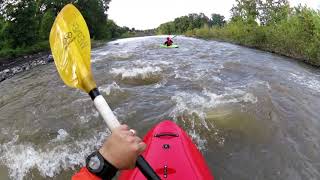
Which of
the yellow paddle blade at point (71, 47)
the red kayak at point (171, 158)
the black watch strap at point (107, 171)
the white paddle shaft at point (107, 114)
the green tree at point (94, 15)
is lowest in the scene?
the green tree at point (94, 15)

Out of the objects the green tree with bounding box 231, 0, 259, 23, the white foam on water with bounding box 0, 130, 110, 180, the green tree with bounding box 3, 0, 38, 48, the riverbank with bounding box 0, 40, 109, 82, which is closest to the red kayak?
the white foam on water with bounding box 0, 130, 110, 180

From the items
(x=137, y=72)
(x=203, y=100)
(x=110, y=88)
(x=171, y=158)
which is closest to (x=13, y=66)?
(x=137, y=72)

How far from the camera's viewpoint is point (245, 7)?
28.0 meters

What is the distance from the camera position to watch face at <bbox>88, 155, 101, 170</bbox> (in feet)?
4.79

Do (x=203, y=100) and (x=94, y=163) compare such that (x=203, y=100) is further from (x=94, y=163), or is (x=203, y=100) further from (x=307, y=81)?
(x=94, y=163)

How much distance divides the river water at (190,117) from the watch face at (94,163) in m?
3.35

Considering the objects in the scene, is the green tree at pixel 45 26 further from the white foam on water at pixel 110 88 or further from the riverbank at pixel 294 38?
the white foam on water at pixel 110 88

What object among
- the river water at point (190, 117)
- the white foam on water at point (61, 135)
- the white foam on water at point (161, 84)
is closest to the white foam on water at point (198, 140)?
the river water at point (190, 117)

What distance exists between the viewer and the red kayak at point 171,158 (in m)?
3.05

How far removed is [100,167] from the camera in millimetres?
1451

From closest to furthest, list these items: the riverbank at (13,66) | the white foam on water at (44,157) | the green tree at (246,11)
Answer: the white foam on water at (44,157) < the riverbank at (13,66) < the green tree at (246,11)

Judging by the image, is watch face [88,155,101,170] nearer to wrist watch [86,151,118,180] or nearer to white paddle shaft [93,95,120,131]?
wrist watch [86,151,118,180]

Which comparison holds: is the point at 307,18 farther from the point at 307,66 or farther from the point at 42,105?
the point at 42,105

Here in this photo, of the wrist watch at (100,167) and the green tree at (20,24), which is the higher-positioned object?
the wrist watch at (100,167)
